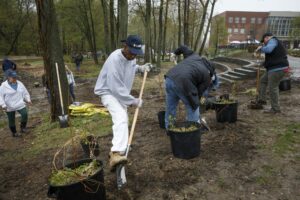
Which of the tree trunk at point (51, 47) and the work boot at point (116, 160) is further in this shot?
the tree trunk at point (51, 47)

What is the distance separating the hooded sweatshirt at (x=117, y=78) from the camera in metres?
4.05

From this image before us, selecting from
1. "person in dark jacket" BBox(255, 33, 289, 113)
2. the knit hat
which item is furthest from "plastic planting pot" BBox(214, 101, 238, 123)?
the knit hat

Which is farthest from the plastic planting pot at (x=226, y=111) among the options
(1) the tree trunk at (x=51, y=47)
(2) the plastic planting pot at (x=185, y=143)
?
(1) the tree trunk at (x=51, y=47)

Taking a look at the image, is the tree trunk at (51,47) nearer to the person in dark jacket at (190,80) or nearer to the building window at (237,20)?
the person in dark jacket at (190,80)

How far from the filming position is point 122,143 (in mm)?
3869

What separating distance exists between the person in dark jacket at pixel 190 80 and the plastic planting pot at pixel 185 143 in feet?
1.60

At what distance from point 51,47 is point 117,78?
4.61 metres

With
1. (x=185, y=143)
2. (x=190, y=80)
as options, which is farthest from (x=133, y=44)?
(x=185, y=143)

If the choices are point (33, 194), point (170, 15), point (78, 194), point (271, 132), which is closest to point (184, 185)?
point (78, 194)

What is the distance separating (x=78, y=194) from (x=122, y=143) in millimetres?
919

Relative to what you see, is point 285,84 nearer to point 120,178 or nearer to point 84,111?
point 84,111

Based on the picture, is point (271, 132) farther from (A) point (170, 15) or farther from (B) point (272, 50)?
(A) point (170, 15)

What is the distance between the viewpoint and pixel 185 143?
4590 mm

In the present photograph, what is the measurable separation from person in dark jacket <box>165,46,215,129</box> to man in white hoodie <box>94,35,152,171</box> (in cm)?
97
